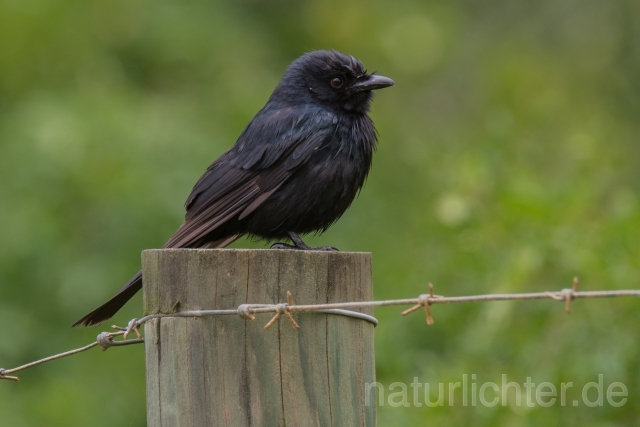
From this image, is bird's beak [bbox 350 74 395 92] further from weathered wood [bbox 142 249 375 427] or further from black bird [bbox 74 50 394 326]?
weathered wood [bbox 142 249 375 427]

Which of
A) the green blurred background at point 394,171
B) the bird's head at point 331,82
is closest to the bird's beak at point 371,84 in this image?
the bird's head at point 331,82

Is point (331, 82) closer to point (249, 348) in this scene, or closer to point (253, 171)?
point (253, 171)

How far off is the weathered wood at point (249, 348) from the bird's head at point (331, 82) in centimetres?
240

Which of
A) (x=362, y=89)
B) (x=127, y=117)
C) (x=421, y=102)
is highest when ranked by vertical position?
(x=421, y=102)

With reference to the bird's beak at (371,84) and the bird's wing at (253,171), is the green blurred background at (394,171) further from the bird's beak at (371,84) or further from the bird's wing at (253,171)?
the bird's wing at (253,171)

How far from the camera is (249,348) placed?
2.92 meters

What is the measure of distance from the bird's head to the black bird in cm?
11

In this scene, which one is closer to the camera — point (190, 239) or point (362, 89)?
point (190, 239)

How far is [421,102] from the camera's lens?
13.7 metres

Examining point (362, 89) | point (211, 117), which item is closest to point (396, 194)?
point (211, 117)

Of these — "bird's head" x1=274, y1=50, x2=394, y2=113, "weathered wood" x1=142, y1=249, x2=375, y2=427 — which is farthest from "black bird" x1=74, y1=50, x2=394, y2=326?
"weathered wood" x1=142, y1=249, x2=375, y2=427

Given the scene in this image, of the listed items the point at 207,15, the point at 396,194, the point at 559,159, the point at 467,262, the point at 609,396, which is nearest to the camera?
the point at 609,396

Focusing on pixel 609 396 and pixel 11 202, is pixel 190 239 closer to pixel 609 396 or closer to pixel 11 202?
pixel 609 396

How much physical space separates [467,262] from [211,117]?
4659 mm
